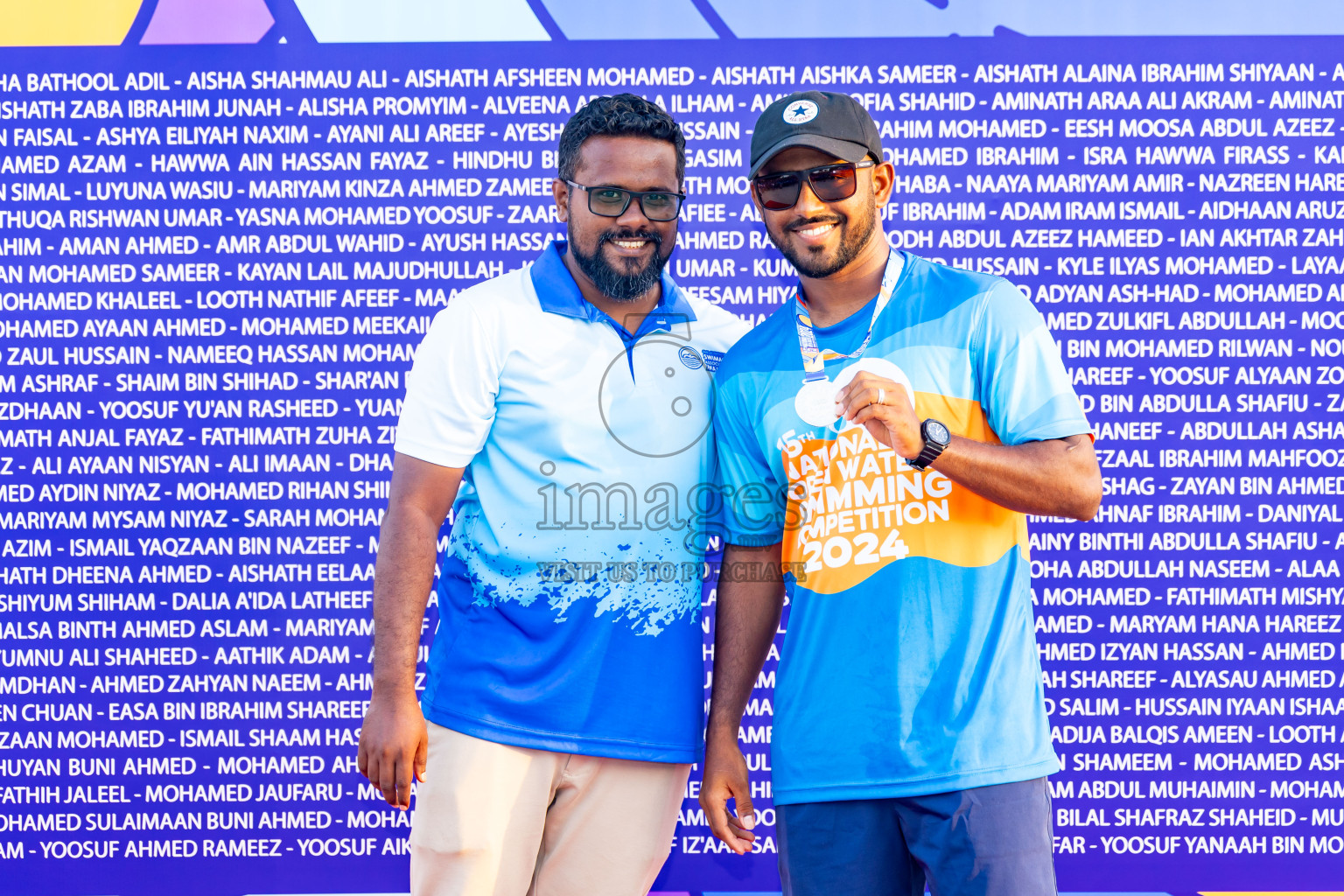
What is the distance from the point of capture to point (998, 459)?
1.71 meters

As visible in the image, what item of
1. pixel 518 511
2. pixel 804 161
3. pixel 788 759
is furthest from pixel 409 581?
pixel 804 161

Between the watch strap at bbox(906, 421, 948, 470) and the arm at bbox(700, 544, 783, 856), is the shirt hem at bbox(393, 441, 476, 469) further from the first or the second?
the watch strap at bbox(906, 421, 948, 470)

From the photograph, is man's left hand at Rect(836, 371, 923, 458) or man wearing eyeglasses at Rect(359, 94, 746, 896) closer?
man's left hand at Rect(836, 371, 923, 458)

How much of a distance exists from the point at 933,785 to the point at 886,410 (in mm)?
Answer: 764

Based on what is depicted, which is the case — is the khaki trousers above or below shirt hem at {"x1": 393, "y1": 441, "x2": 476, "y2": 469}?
below

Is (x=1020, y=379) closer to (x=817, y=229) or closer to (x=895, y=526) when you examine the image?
(x=895, y=526)

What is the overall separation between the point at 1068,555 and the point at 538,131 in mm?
2172

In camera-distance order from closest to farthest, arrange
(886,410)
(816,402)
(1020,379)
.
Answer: (886,410) → (1020,379) → (816,402)

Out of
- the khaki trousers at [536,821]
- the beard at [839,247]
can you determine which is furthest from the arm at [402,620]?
the beard at [839,247]

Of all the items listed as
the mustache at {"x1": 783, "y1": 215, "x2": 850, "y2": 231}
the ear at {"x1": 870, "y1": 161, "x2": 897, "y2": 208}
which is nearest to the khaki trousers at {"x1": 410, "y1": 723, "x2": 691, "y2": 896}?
the mustache at {"x1": 783, "y1": 215, "x2": 850, "y2": 231}

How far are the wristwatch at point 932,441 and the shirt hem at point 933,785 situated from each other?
2.09ft

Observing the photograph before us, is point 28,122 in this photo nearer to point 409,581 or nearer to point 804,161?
point 409,581

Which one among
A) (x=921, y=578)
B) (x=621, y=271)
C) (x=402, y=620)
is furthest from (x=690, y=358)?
(x=402, y=620)

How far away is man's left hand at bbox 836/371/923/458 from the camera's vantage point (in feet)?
5.43
